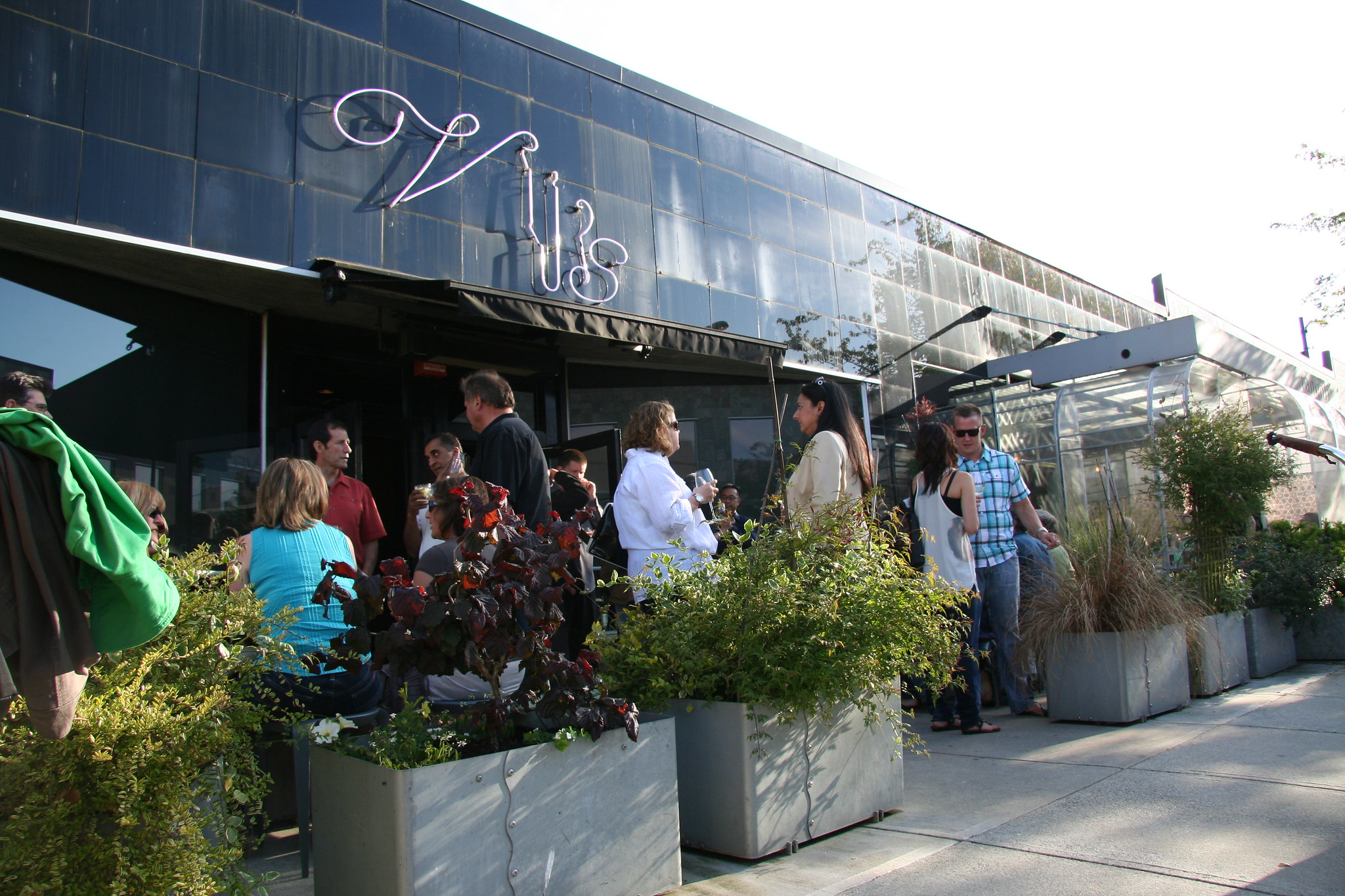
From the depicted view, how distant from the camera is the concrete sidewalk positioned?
8.32 feet

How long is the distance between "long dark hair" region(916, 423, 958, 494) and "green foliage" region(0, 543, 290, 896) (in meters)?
3.72

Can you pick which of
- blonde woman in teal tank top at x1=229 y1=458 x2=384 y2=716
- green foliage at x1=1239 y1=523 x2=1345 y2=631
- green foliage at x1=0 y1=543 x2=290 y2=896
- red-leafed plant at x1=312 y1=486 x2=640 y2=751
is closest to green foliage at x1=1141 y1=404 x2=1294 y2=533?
green foliage at x1=1239 y1=523 x2=1345 y2=631

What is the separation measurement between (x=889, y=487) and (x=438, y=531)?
915cm

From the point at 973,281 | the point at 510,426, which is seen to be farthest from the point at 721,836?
the point at 973,281

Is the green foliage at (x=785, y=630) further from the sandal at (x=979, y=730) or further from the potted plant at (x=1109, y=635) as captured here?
the potted plant at (x=1109, y=635)

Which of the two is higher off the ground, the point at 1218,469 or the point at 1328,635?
the point at 1218,469

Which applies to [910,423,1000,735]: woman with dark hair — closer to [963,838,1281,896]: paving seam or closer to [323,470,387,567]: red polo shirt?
[963,838,1281,896]: paving seam

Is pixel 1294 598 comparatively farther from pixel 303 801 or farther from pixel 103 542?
pixel 103 542

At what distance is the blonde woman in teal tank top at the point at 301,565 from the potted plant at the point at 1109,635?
355 centimetres

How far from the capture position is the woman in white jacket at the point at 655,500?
12.9 ft

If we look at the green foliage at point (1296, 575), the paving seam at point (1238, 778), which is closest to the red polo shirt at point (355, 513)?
the paving seam at point (1238, 778)

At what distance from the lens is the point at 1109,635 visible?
4.65 meters

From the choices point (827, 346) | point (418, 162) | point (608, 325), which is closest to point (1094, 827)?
point (608, 325)

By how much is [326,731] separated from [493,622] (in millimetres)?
594
